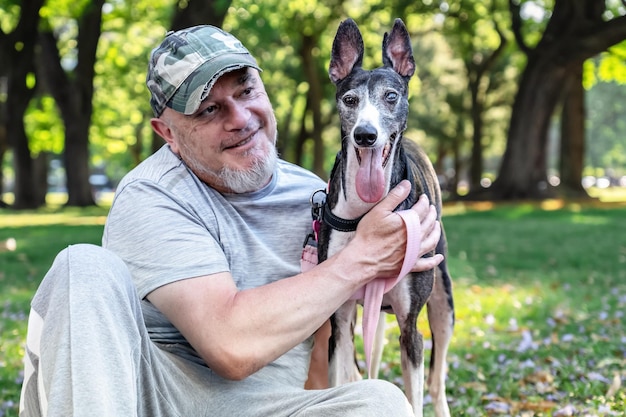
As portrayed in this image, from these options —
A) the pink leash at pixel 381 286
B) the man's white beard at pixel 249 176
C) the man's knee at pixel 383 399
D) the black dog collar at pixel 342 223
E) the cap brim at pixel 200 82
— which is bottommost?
the man's knee at pixel 383 399

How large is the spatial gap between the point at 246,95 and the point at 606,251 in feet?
29.0

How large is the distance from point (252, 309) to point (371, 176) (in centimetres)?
75

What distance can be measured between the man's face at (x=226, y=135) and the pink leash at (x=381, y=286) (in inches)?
25.9

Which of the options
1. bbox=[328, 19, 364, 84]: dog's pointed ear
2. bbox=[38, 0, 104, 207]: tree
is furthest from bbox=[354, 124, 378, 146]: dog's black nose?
bbox=[38, 0, 104, 207]: tree

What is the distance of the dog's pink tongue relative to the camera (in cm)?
304

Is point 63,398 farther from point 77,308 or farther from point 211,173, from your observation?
point 211,173

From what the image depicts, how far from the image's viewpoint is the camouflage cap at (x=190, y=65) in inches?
121

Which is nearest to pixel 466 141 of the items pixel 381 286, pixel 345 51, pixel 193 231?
pixel 345 51

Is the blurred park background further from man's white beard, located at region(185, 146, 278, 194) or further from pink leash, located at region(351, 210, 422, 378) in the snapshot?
man's white beard, located at region(185, 146, 278, 194)

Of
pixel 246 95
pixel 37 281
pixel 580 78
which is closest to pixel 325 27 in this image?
pixel 580 78

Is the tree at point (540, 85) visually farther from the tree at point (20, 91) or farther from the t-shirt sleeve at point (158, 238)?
the t-shirt sleeve at point (158, 238)

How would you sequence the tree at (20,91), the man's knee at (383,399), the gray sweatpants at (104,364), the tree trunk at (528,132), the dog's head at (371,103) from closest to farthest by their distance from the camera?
the gray sweatpants at (104,364) < the man's knee at (383,399) < the dog's head at (371,103) < the tree at (20,91) < the tree trunk at (528,132)

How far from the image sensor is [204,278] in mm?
2773

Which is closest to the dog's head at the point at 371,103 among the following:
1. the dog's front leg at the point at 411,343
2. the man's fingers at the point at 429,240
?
the man's fingers at the point at 429,240
